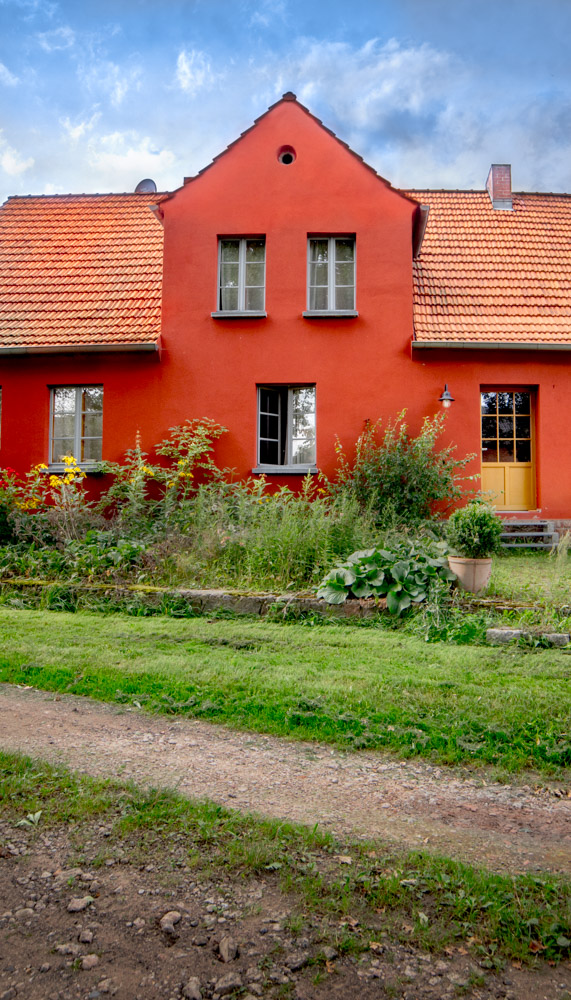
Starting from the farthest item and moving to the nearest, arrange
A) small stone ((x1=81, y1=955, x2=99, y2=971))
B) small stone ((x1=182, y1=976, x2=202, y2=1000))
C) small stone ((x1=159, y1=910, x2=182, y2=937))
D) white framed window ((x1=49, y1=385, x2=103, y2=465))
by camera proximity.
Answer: white framed window ((x1=49, y1=385, x2=103, y2=465)) < small stone ((x1=159, y1=910, x2=182, y2=937)) < small stone ((x1=81, y1=955, x2=99, y2=971)) < small stone ((x1=182, y1=976, x2=202, y2=1000))

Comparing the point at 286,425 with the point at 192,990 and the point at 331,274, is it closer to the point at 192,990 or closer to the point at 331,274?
the point at 331,274

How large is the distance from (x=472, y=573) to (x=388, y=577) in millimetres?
892

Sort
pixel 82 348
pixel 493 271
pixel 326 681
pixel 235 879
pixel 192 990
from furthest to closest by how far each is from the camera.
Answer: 1. pixel 493 271
2. pixel 82 348
3. pixel 326 681
4. pixel 235 879
5. pixel 192 990

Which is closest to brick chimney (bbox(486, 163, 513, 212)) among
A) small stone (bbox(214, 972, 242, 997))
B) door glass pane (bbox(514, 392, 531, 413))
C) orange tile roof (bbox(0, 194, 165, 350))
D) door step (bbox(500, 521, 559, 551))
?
door glass pane (bbox(514, 392, 531, 413))

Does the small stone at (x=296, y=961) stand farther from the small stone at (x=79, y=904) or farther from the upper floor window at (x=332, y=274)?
the upper floor window at (x=332, y=274)

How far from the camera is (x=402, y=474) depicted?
1123 centimetres

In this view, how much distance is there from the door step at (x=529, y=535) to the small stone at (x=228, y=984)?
1006cm

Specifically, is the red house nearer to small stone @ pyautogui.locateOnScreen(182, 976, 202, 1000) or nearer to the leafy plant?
the leafy plant

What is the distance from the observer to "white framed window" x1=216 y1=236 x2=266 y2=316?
12.6 m

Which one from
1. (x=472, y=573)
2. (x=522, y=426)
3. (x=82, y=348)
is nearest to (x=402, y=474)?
(x=522, y=426)

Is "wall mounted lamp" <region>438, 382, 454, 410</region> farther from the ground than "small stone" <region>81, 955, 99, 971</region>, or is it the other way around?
"wall mounted lamp" <region>438, 382, 454, 410</region>

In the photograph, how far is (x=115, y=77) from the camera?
10219mm

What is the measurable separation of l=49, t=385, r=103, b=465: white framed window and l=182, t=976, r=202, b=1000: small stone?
11.6 m

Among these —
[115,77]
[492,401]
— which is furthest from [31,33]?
[492,401]
